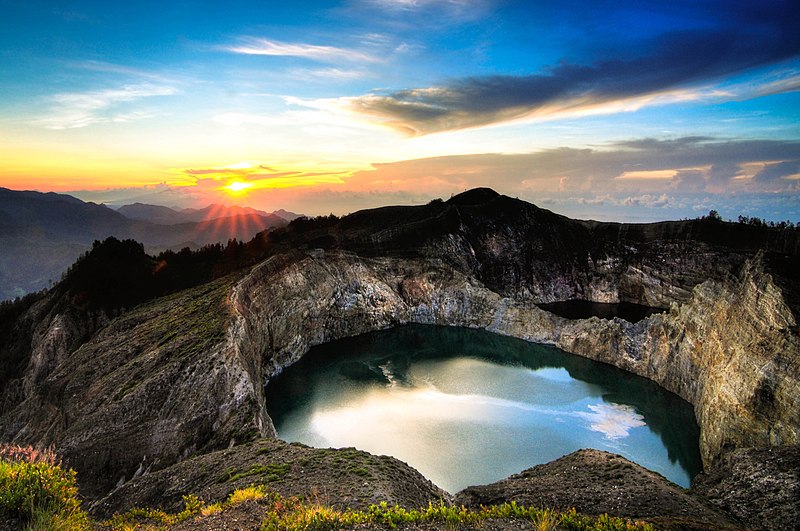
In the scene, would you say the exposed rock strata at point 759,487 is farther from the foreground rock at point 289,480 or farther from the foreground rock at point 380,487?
the foreground rock at point 289,480

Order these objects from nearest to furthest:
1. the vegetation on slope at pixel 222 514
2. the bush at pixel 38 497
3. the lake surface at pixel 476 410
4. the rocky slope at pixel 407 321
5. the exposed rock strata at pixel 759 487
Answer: the bush at pixel 38 497 → the vegetation on slope at pixel 222 514 → the exposed rock strata at pixel 759 487 → the rocky slope at pixel 407 321 → the lake surface at pixel 476 410

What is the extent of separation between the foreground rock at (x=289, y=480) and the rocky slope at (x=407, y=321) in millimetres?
6308

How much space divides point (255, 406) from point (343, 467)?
1445 cm

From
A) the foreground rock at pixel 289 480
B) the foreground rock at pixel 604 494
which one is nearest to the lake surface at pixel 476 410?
the foreground rock at pixel 604 494

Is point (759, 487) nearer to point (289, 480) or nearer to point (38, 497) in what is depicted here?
point (289, 480)

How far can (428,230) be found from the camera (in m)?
93.8

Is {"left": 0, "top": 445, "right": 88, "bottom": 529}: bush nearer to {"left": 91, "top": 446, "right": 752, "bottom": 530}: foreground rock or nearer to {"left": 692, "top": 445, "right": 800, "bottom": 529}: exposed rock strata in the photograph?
{"left": 91, "top": 446, "right": 752, "bottom": 530}: foreground rock

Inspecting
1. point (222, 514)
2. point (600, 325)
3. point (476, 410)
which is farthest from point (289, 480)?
point (600, 325)

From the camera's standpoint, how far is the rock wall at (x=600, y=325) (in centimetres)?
3102

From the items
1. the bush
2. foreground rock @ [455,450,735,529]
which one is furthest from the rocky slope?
the bush

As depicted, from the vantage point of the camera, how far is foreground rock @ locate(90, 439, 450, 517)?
66.8 ft

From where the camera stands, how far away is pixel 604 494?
74.9 feet

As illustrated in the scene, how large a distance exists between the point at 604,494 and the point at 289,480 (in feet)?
51.4

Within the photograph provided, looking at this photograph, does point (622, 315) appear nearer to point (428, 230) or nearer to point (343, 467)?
point (428, 230)
